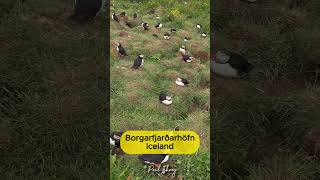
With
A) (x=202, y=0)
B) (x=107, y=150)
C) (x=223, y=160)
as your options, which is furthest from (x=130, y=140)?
(x=202, y=0)

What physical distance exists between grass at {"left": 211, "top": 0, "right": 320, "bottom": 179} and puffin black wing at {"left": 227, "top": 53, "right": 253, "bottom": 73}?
0.41 feet

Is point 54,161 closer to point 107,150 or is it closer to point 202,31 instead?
point 107,150

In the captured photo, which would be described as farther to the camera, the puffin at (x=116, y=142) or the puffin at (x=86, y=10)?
the puffin at (x=86, y=10)

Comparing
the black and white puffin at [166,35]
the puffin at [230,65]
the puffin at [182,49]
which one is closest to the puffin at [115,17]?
the black and white puffin at [166,35]

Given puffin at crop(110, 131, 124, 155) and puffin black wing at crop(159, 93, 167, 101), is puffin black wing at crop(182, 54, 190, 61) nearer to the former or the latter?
puffin black wing at crop(159, 93, 167, 101)

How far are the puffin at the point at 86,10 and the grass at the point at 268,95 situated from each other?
6.40ft

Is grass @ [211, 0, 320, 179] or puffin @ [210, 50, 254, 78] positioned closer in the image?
grass @ [211, 0, 320, 179]

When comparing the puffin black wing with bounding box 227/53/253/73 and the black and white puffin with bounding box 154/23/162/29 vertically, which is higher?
the black and white puffin with bounding box 154/23/162/29

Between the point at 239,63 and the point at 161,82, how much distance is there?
1.46 metres

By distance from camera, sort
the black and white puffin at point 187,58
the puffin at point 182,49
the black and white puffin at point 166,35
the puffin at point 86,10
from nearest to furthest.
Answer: the black and white puffin at point 187,58 → the puffin at point 182,49 → the black and white puffin at point 166,35 → the puffin at point 86,10

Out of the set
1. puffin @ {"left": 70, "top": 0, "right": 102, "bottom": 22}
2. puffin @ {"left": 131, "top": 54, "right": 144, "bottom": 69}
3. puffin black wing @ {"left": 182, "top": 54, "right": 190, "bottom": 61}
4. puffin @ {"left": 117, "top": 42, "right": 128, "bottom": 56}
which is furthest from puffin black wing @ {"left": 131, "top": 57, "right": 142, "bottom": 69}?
puffin @ {"left": 70, "top": 0, "right": 102, "bottom": 22}

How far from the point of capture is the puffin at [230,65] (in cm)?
618

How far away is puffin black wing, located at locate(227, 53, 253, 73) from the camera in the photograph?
6.36 m

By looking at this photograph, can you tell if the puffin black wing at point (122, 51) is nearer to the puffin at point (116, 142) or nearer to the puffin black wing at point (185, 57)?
the puffin black wing at point (185, 57)
